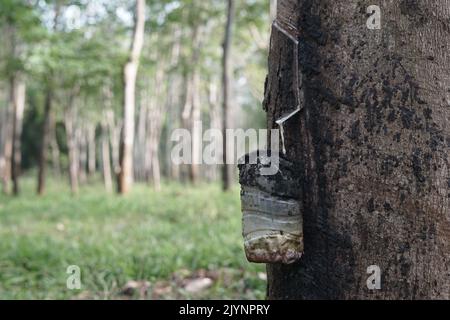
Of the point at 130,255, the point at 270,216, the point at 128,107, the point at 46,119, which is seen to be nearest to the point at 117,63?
the point at 128,107

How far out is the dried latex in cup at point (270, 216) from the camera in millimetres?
1576

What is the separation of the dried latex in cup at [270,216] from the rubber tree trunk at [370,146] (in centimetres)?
11

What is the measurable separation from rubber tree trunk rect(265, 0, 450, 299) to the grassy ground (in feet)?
5.05

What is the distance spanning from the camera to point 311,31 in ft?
5.75

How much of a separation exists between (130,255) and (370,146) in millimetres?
3145

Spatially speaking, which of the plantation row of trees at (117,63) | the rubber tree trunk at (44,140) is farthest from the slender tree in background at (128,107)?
the rubber tree trunk at (44,140)

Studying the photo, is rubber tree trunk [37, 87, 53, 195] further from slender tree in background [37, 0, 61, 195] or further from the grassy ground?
the grassy ground

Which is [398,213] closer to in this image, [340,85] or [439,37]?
[340,85]

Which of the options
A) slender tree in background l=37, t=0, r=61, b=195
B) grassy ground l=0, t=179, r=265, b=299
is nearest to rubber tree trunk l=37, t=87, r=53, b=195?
slender tree in background l=37, t=0, r=61, b=195

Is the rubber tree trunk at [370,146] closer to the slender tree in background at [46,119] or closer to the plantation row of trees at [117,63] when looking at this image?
the plantation row of trees at [117,63]

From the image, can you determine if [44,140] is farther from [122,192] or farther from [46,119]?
[122,192]

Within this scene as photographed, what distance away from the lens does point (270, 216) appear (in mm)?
1579
